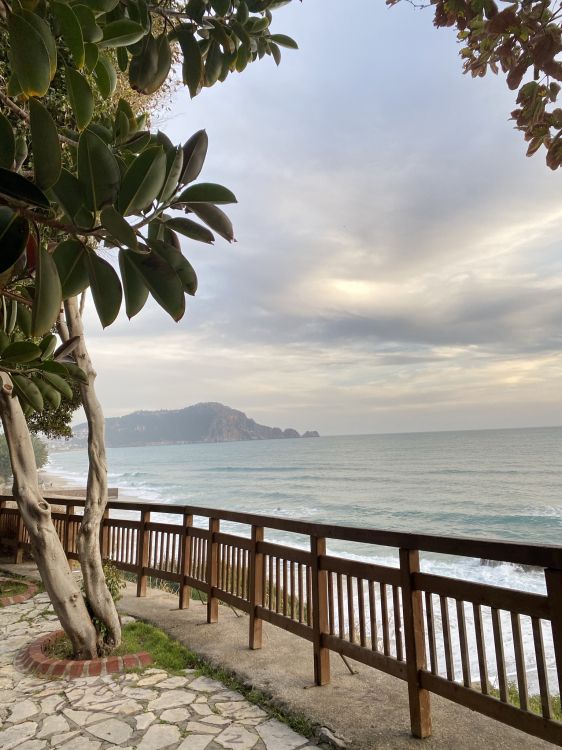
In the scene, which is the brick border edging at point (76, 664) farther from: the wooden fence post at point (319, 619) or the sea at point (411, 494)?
the sea at point (411, 494)

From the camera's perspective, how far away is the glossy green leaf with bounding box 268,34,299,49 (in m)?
1.75

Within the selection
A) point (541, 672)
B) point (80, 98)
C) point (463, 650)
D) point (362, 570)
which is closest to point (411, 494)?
point (362, 570)

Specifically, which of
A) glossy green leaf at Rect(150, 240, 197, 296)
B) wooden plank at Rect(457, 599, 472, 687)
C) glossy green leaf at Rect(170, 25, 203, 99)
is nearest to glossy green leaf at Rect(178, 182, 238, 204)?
glossy green leaf at Rect(150, 240, 197, 296)

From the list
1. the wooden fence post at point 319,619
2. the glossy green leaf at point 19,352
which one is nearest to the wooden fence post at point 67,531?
the wooden fence post at point 319,619

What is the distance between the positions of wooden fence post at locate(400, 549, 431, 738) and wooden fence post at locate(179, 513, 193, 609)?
2831 mm

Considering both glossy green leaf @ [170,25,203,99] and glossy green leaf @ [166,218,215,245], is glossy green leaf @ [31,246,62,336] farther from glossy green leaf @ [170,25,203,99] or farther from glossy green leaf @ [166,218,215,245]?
glossy green leaf @ [170,25,203,99]

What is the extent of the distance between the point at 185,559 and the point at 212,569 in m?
0.59

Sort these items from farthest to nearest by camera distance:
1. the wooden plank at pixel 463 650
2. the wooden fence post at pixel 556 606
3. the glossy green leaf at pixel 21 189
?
the wooden plank at pixel 463 650 < the wooden fence post at pixel 556 606 < the glossy green leaf at pixel 21 189

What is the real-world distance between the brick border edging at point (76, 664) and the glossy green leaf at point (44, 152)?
13.2 feet

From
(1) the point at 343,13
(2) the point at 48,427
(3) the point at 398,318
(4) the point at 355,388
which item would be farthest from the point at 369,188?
(4) the point at 355,388

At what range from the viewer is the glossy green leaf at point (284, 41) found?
69.1 inches

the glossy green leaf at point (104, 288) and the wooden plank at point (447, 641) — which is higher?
the glossy green leaf at point (104, 288)

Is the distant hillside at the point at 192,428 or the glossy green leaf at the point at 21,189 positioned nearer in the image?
the glossy green leaf at the point at 21,189

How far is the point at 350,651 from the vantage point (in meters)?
3.02
